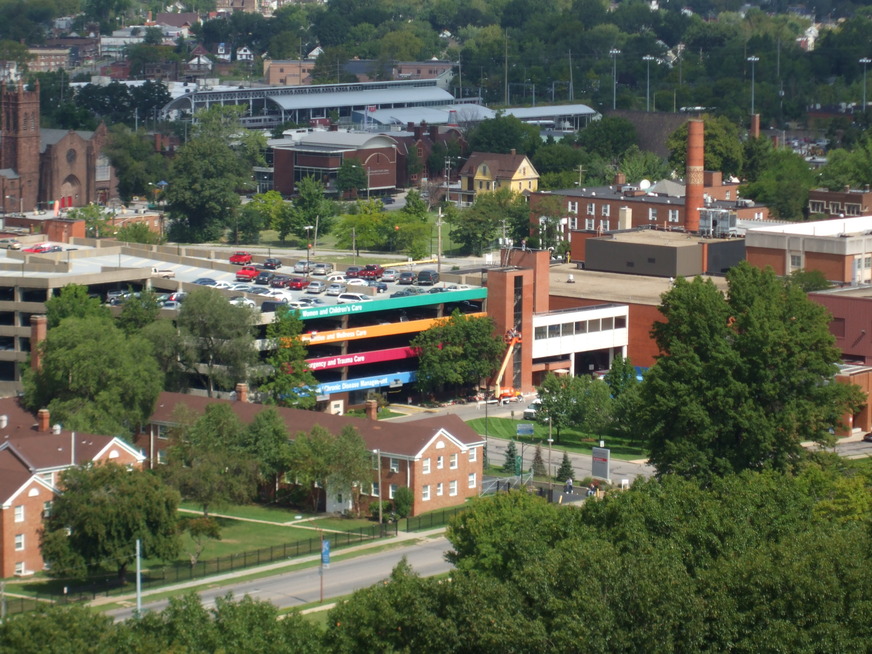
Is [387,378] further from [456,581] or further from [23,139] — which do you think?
[23,139]

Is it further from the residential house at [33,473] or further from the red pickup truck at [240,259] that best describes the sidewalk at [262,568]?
the red pickup truck at [240,259]

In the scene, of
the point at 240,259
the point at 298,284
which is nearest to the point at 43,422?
the point at 298,284

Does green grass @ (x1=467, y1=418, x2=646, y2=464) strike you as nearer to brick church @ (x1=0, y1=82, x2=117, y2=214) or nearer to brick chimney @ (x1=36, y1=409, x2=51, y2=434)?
brick chimney @ (x1=36, y1=409, x2=51, y2=434)

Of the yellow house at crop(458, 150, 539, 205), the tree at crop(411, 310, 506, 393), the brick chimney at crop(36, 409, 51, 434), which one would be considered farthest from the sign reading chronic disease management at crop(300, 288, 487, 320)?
the yellow house at crop(458, 150, 539, 205)

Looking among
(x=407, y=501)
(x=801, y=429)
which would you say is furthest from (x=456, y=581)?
(x=801, y=429)

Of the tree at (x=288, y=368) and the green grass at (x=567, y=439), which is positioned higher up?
the tree at (x=288, y=368)

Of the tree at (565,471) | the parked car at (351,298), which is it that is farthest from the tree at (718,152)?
the tree at (565,471)
